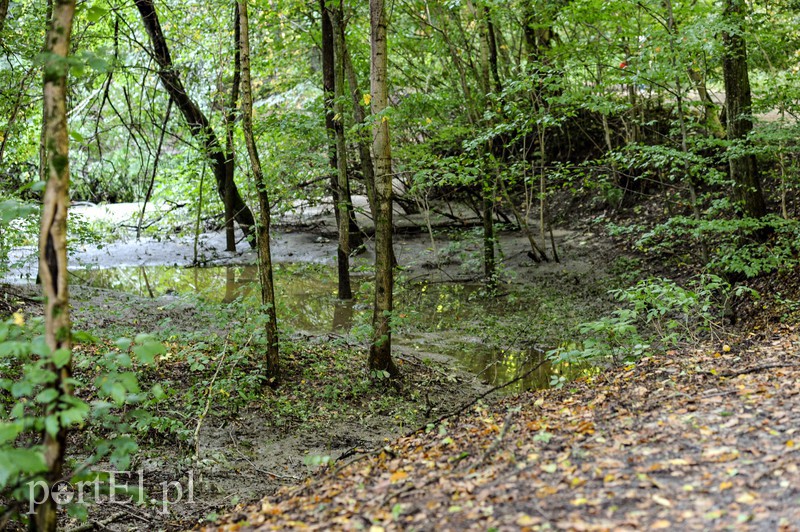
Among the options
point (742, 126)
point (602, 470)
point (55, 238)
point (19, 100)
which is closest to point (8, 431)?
point (55, 238)

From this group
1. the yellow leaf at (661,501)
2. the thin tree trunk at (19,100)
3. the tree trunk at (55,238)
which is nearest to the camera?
the tree trunk at (55,238)

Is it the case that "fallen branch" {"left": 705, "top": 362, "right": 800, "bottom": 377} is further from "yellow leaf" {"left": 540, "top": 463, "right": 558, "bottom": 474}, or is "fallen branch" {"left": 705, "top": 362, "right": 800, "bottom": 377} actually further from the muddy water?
"yellow leaf" {"left": 540, "top": 463, "right": 558, "bottom": 474}

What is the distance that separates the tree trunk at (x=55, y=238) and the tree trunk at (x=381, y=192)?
12.8ft

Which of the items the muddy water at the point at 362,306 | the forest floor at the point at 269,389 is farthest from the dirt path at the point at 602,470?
the muddy water at the point at 362,306

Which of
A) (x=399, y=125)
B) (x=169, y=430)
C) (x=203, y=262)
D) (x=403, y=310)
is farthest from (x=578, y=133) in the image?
(x=169, y=430)

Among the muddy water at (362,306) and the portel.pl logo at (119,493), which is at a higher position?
the muddy water at (362,306)

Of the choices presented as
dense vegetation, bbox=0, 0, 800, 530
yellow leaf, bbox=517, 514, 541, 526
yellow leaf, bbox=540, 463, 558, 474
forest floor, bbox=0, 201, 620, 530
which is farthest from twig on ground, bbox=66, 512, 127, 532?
yellow leaf, bbox=540, 463, 558, 474

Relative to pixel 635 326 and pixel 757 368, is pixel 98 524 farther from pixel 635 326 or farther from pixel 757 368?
pixel 635 326

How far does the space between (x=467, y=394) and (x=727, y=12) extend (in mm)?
5911

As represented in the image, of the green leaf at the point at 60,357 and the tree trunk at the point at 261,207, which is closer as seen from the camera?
the green leaf at the point at 60,357

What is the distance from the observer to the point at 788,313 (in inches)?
293

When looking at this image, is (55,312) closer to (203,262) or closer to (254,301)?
(254,301)

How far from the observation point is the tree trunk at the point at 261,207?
22.4 ft

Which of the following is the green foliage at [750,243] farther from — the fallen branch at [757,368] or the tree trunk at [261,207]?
the tree trunk at [261,207]
